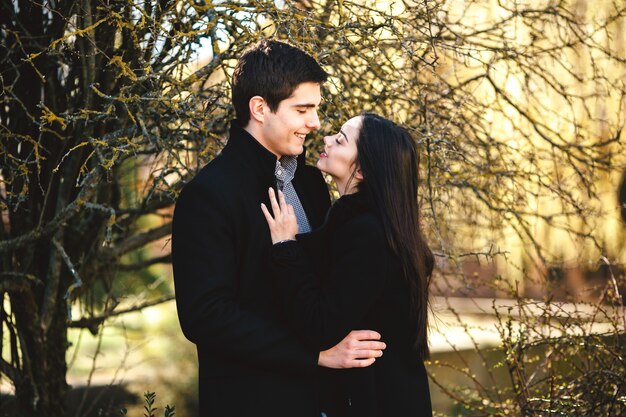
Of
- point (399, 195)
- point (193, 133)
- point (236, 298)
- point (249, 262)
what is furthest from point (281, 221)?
point (193, 133)

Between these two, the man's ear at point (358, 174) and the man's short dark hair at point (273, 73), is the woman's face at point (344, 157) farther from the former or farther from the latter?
the man's short dark hair at point (273, 73)

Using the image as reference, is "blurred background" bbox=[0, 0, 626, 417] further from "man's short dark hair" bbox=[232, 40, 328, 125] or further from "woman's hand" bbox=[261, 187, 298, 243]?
"woman's hand" bbox=[261, 187, 298, 243]

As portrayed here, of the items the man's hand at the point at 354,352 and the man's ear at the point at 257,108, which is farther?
the man's ear at the point at 257,108

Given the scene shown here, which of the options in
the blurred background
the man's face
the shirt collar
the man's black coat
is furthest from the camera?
the blurred background

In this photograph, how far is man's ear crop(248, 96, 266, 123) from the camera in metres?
2.42

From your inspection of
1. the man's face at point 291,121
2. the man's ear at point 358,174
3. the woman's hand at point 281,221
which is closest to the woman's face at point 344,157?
the man's ear at point 358,174

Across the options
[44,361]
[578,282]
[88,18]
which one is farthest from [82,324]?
[578,282]

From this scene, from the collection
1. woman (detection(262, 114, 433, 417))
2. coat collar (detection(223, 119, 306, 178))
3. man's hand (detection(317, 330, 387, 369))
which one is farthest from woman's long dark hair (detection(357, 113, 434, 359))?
coat collar (detection(223, 119, 306, 178))

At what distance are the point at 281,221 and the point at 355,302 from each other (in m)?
0.32

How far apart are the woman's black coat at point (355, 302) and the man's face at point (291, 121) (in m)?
0.25

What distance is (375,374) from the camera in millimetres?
2385

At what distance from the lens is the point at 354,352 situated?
2.28 m

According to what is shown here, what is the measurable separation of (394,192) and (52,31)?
7.91 ft

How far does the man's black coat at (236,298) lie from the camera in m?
2.20
